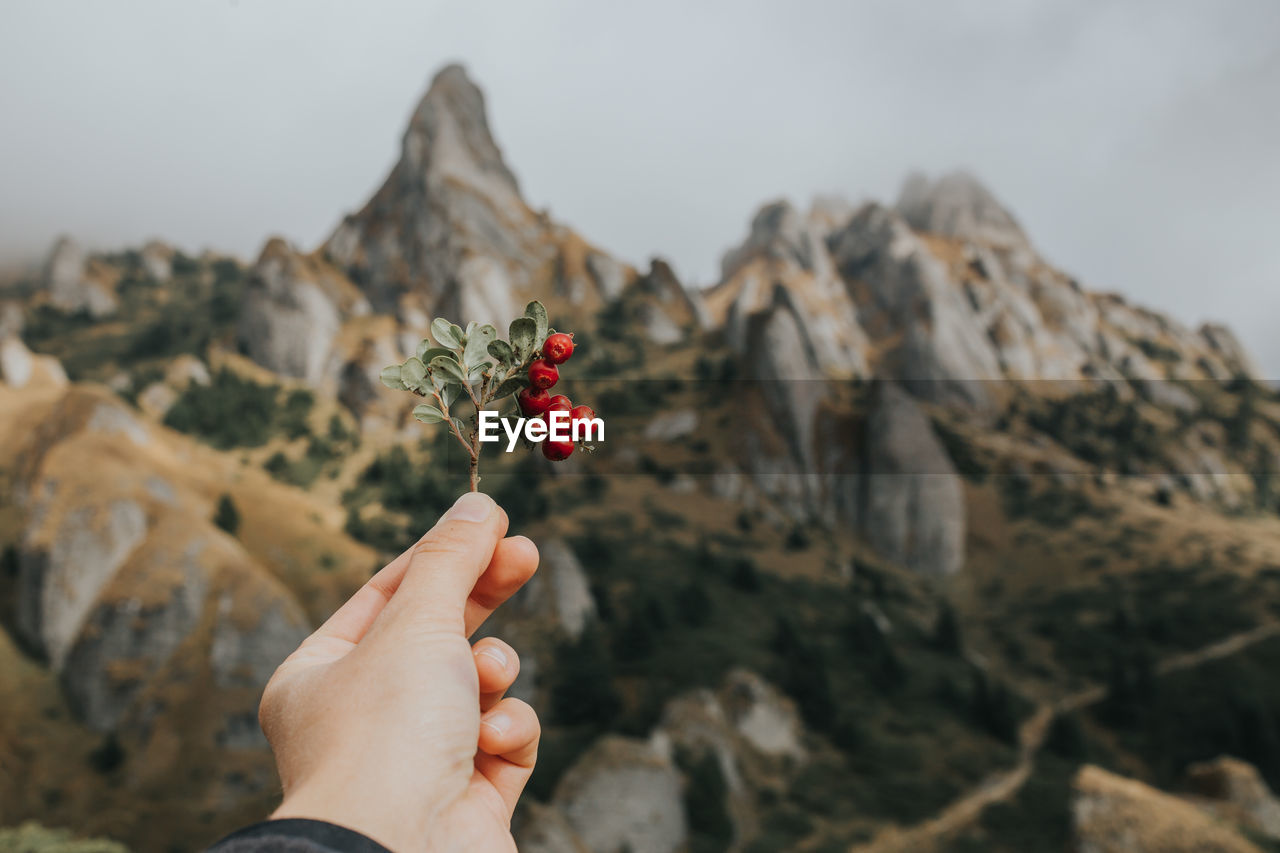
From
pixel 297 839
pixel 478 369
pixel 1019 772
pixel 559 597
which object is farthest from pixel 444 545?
pixel 559 597

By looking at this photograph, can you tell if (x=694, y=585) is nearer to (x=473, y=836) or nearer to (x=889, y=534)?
(x=889, y=534)

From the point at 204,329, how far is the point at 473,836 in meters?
112

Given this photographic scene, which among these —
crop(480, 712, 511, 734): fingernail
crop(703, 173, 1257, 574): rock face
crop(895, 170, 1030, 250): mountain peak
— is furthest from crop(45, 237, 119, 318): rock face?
crop(895, 170, 1030, 250): mountain peak

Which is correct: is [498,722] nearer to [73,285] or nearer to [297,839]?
[297,839]

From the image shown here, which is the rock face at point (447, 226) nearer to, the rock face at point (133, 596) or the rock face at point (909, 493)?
the rock face at point (133, 596)

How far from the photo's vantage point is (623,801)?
23.4m

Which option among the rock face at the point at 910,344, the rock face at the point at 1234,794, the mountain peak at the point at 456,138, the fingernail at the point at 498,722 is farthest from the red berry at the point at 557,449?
the mountain peak at the point at 456,138

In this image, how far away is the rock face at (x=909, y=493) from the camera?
5906cm

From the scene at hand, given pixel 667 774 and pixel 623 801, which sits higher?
pixel 667 774

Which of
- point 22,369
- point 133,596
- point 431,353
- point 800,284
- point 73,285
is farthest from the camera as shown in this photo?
point 800,284

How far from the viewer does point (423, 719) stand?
2.12 metres

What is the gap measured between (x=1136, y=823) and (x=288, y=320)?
285 feet

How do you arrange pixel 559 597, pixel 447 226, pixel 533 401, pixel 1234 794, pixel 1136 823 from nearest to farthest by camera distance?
pixel 533 401 < pixel 1136 823 < pixel 1234 794 < pixel 559 597 < pixel 447 226

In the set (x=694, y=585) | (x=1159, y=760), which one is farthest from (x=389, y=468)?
(x=1159, y=760)
